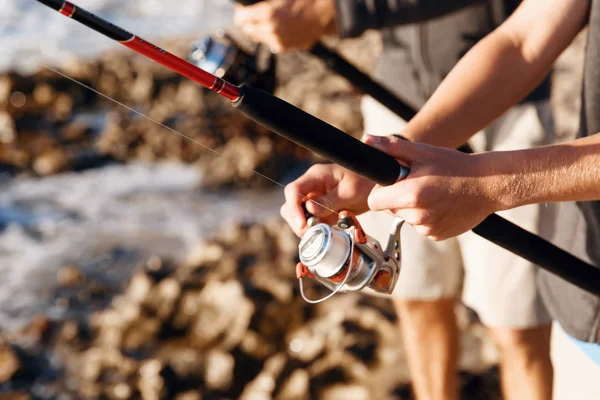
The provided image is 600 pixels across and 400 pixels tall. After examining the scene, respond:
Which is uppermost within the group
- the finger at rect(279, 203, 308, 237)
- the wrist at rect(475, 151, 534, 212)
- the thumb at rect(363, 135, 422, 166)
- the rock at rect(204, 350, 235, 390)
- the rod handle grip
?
the wrist at rect(475, 151, 534, 212)

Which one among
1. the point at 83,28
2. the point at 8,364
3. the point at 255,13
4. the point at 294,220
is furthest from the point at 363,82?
the point at 83,28

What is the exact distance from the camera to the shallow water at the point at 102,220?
4.38 meters

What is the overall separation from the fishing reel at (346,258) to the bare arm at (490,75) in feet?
0.90

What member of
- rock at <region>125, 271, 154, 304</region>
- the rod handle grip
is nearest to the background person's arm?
the rod handle grip

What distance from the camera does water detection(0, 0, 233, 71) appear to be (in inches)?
286

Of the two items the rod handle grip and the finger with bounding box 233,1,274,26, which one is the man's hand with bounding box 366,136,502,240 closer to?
the rod handle grip

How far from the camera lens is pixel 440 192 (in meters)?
1.16

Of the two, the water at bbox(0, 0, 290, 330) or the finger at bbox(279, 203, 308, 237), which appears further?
the water at bbox(0, 0, 290, 330)

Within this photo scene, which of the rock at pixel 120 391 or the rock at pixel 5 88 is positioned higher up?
the rock at pixel 120 391

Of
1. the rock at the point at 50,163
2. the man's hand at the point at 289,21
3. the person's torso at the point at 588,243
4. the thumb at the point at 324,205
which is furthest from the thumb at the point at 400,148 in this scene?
the rock at the point at 50,163

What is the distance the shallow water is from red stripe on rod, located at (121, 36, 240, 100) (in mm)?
2984

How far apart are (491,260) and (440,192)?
101 centimetres

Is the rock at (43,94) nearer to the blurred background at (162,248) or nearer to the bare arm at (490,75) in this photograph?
the blurred background at (162,248)

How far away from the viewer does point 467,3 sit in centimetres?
197
